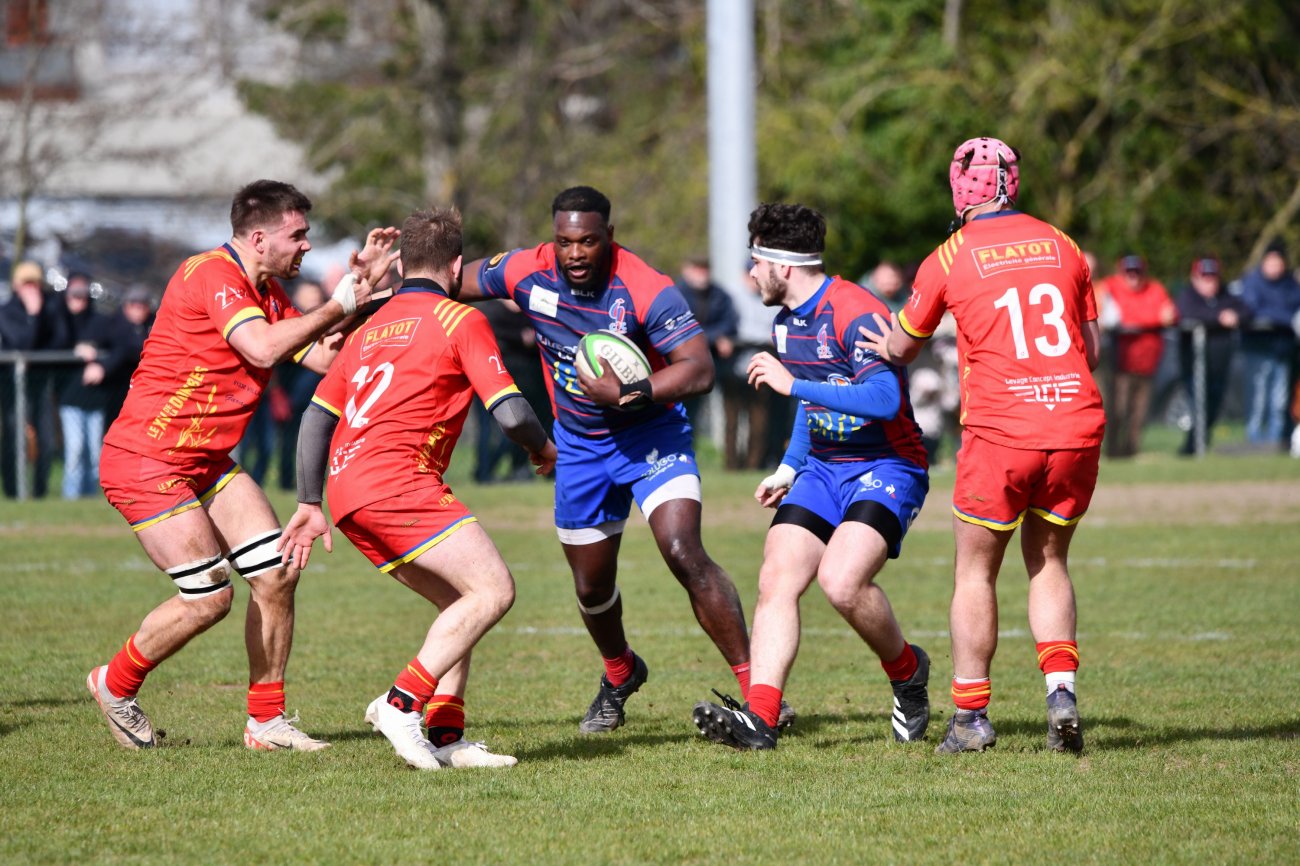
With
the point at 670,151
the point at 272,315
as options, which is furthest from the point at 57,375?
the point at 670,151

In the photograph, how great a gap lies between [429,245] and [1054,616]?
2704 millimetres

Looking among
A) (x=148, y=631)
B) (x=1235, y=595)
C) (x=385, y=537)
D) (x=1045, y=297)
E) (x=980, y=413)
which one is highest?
(x=1045, y=297)

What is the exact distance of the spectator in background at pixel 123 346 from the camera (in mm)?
16344

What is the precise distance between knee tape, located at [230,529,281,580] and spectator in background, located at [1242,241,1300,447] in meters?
15.2

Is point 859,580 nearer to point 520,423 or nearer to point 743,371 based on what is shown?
point 520,423

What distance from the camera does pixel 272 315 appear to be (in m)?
6.97

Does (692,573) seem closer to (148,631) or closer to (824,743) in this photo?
(824,743)

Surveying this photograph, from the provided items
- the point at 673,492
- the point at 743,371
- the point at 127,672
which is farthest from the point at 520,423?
the point at 743,371

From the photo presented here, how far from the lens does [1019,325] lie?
634 cm

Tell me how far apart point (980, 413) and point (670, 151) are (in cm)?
2373

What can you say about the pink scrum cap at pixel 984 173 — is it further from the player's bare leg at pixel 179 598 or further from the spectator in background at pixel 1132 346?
the spectator in background at pixel 1132 346

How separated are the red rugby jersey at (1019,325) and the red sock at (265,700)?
2819 millimetres

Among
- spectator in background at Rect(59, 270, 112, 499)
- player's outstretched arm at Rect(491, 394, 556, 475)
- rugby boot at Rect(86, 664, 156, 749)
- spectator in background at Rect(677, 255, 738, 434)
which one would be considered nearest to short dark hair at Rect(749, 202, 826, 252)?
player's outstretched arm at Rect(491, 394, 556, 475)

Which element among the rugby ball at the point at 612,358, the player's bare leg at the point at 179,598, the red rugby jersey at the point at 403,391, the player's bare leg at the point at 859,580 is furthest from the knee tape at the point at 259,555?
the player's bare leg at the point at 859,580
